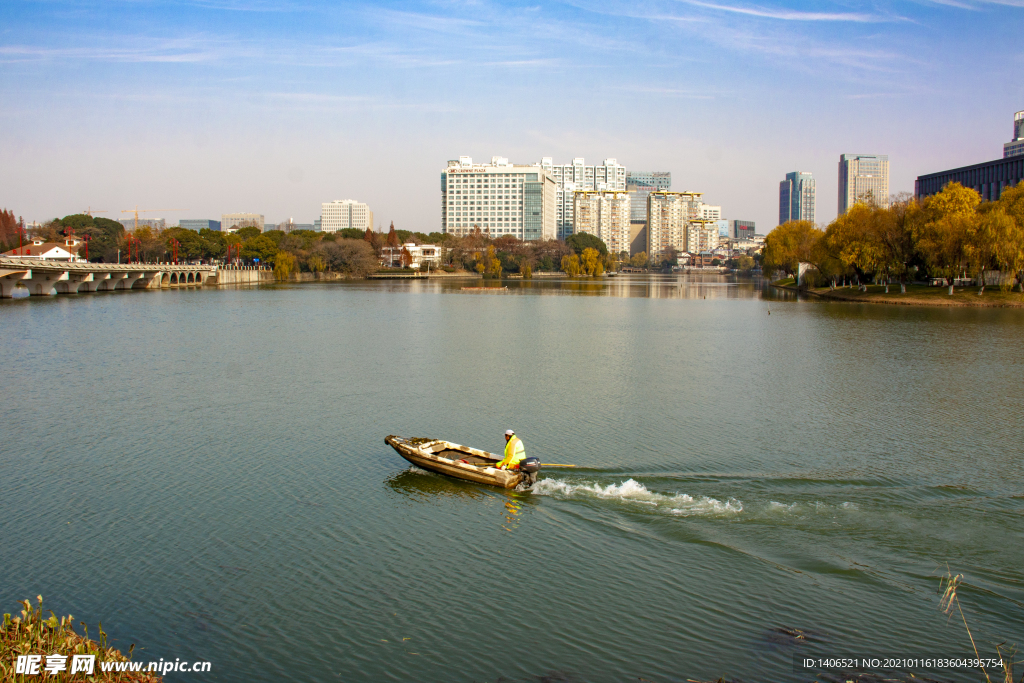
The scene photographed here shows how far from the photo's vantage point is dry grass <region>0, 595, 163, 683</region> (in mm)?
7332

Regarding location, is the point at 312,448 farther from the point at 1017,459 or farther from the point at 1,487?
the point at 1017,459

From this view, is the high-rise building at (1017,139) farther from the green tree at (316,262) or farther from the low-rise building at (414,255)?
the green tree at (316,262)

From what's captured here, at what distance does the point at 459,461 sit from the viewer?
613 inches

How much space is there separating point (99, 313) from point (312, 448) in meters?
47.8

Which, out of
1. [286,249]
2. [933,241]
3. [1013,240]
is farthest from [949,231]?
[286,249]

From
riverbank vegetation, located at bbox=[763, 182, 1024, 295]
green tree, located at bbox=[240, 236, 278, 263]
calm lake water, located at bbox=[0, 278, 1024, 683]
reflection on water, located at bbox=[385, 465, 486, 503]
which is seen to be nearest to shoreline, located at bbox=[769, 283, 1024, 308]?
riverbank vegetation, located at bbox=[763, 182, 1024, 295]

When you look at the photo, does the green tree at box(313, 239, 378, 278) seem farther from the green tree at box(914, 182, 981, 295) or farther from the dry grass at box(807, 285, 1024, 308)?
the green tree at box(914, 182, 981, 295)

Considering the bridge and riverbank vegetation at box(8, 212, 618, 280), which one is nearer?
the bridge

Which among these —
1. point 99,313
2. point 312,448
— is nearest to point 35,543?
point 312,448

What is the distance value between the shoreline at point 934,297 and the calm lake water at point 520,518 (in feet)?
114

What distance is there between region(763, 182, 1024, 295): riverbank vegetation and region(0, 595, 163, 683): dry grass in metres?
63.5

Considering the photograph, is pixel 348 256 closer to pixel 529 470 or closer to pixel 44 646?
pixel 529 470

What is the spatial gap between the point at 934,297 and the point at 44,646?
69.8 metres

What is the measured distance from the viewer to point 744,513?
13.7 meters
